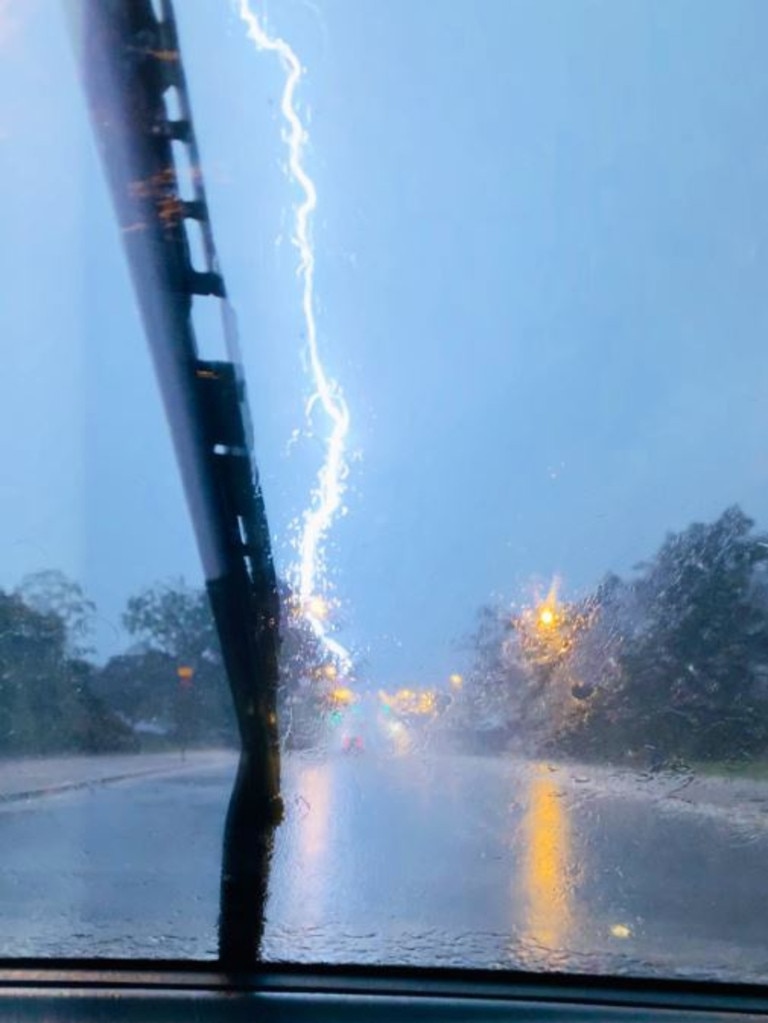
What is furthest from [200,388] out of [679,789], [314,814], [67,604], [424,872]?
[679,789]

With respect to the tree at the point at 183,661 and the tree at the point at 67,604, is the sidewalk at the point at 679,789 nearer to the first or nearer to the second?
the tree at the point at 183,661

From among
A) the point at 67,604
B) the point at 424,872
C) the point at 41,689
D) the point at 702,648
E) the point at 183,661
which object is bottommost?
the point at 424,872

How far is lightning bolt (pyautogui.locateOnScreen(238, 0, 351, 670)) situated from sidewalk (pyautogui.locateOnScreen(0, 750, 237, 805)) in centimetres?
89

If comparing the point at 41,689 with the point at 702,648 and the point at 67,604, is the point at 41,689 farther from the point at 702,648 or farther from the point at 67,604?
the point at 702,648

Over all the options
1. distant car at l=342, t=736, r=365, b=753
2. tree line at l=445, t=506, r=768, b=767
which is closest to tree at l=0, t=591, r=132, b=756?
distant car at l=342, t=736, r=365, b=753

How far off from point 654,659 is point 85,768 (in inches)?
113

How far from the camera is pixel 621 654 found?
22.4ft

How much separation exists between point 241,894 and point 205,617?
4.69 feet

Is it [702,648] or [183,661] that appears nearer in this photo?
[702,648]

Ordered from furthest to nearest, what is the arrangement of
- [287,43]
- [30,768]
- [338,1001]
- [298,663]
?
[298,663], [30,768], [287,43], [338,1001]

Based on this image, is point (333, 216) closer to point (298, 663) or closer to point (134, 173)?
point (134, 173)

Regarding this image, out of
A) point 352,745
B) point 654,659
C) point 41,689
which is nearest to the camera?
point 654,659

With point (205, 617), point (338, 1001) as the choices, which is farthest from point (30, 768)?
point (338, 1001)

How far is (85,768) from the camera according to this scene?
7156mm
